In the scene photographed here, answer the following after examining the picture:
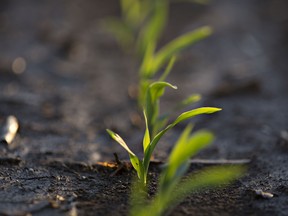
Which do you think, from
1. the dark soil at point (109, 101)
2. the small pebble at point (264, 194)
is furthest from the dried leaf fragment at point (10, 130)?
the small pebble at point (264, 194)

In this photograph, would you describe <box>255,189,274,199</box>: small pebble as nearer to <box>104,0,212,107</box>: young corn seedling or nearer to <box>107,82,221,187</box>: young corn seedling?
<box>107,82,221,187</box>: young corn seedling

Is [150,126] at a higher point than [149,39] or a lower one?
lower

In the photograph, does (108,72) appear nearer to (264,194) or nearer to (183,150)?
(264,194)

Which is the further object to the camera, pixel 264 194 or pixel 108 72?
pixel 108 72

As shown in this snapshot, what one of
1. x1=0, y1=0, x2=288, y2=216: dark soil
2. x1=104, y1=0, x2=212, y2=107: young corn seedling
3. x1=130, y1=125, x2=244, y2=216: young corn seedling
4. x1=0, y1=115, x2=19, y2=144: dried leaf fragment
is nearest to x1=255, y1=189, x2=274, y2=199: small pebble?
x1=0, y1=0, x2=288, y2=216: dark soil

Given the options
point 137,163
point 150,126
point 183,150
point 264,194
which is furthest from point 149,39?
point 183,150

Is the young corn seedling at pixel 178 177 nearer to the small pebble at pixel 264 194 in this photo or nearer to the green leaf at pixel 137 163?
the green leaf at pixel 137 163

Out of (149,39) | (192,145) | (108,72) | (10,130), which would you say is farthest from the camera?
(108,72)
